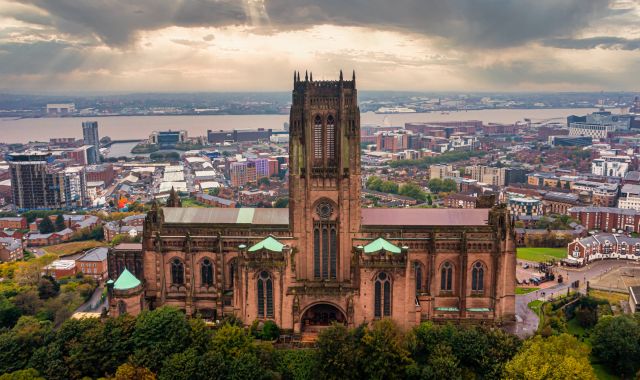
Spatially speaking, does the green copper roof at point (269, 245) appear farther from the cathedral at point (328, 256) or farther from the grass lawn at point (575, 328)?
the grass lawn at point (575, 328)

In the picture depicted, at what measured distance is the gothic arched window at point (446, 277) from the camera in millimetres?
54531

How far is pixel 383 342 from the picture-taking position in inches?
1725

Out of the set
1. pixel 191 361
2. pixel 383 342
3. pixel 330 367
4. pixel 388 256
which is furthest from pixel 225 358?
pixel 388 256

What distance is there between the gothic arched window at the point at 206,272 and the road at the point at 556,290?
31.0 metres

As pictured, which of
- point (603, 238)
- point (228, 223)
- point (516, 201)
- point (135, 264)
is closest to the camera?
point (228, 223)

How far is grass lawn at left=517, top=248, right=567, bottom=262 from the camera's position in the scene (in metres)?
82.8

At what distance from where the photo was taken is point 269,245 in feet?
170

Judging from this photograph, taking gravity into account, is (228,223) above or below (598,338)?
above

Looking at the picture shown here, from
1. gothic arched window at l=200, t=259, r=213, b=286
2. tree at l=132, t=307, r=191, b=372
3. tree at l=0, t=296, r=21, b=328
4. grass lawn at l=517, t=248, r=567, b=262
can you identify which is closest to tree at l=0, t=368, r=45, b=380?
tree at l=132, t=307, r=191, b=372

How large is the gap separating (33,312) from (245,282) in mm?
25716

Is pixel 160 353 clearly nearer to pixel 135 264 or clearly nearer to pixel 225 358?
pixel 225 358

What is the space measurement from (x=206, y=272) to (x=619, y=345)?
3948 centimetres

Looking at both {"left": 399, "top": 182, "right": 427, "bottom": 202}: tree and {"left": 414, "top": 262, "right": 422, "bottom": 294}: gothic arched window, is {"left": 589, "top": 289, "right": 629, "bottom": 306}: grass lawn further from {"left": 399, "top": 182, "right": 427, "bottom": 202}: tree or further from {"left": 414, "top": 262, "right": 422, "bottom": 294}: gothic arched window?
{"left": 399, "top": 182, "right": 427, "bottom": 202}: tree

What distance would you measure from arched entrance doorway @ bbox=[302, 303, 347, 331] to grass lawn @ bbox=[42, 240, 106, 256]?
174 feet
